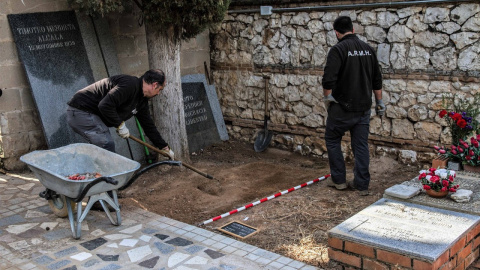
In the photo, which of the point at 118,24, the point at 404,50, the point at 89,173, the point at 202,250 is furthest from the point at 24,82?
Result: the point at 404,50

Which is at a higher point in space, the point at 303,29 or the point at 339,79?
the point at 303,29

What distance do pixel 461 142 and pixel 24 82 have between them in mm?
5027

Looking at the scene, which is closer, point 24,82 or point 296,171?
point 24,82

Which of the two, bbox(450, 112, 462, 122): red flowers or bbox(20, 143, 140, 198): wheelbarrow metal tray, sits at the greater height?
bbox(20, 143, 140, 198): wheelbarrow metal tray

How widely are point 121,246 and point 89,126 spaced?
154 centimetres

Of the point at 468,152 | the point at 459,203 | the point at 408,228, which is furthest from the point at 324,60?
the point at 408,228

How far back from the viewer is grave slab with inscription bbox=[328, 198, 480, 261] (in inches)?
145

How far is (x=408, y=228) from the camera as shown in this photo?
401 centimetres

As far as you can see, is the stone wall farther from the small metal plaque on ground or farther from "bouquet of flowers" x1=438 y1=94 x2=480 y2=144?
the small metal plaque on ground

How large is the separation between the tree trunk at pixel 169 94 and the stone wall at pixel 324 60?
5.12 ft

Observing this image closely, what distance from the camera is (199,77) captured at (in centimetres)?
815

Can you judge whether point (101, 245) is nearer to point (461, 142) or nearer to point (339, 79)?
point (339, 79)

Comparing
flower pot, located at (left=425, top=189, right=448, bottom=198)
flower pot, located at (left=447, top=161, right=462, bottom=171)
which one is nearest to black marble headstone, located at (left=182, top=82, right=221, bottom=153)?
flower pot, located at (left=447, top=161, right=462, bottom=171)

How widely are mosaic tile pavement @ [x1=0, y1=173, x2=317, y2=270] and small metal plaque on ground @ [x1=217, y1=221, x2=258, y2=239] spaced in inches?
5.5
